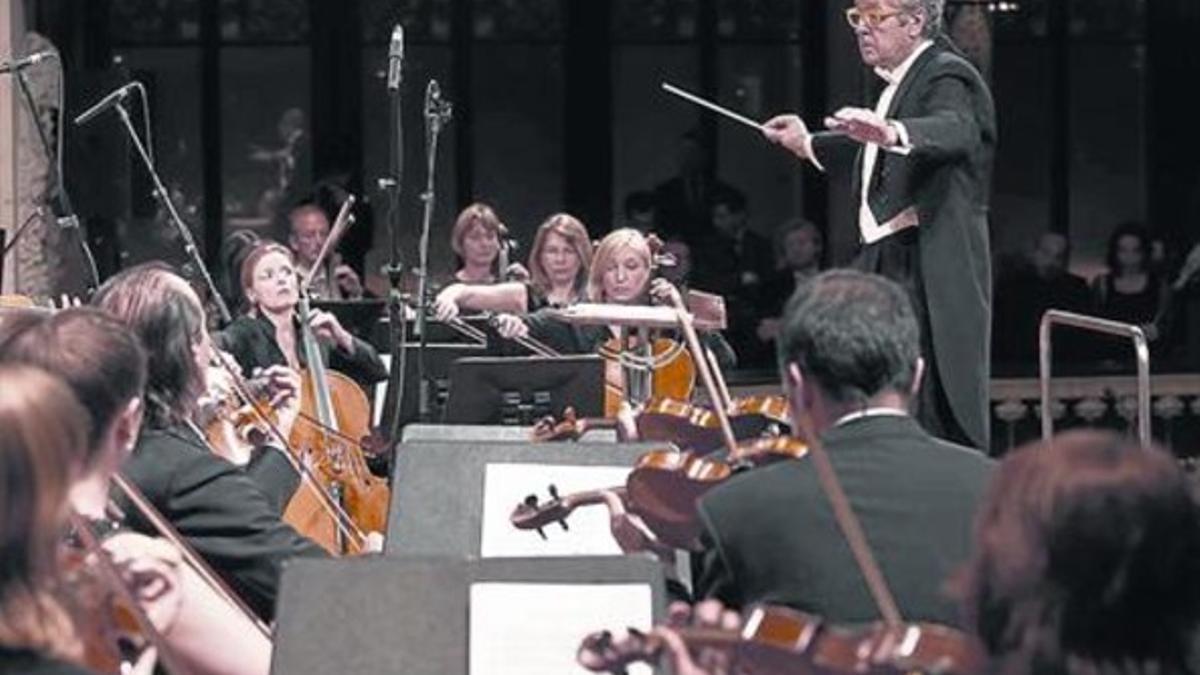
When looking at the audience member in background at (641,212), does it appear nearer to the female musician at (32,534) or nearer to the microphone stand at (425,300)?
the microphone stand at (425,300)

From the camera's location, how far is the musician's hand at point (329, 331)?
423 inches

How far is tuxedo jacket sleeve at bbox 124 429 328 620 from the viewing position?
562 cm

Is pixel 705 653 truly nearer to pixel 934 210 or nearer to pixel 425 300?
pixel 934 210

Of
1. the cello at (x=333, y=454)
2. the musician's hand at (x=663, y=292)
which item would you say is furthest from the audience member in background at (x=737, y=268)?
the cello at (x=333, y=454)

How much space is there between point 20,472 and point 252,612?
2.23 m

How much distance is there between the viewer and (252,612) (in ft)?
18.0

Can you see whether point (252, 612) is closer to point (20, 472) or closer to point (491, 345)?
point (20, 472)

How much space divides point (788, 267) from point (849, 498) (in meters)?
10.9

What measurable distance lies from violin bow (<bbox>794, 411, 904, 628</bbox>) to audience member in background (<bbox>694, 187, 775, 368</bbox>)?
35.0 ft

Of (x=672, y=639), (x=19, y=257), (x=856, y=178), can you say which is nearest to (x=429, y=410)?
(x=856, y=178)

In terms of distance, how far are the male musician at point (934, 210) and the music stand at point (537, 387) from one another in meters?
1.58

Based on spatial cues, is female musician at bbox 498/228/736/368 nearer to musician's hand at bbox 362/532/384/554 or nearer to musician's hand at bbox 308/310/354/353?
musician's hand at bbox 308/310/354/353

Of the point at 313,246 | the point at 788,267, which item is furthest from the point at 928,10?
the point at 788,267

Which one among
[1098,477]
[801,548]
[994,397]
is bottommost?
[994,397]
